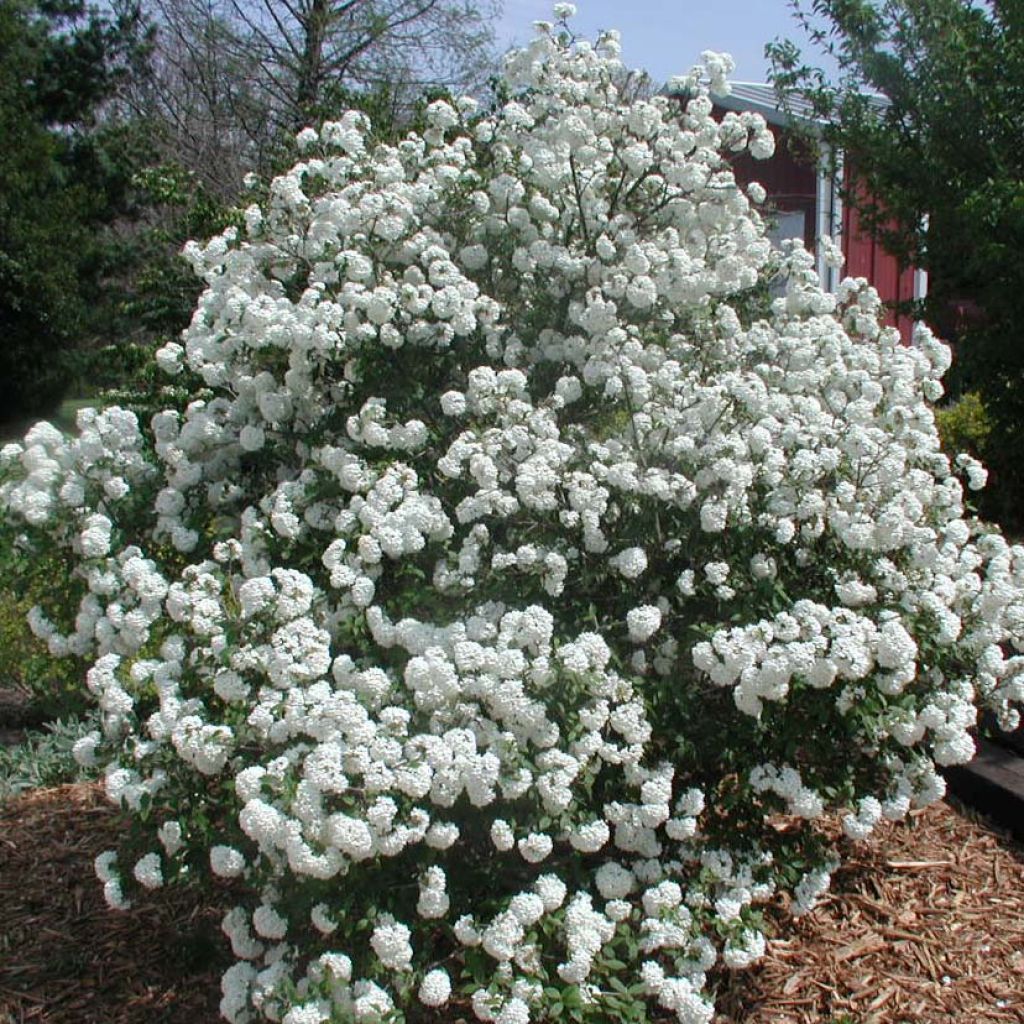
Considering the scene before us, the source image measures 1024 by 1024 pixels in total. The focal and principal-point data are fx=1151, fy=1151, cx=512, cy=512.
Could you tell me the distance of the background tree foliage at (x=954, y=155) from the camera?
19.5ft

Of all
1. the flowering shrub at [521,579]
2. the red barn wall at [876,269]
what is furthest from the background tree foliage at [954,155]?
the red barn wall at [876,269]

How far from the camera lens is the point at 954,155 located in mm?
6297

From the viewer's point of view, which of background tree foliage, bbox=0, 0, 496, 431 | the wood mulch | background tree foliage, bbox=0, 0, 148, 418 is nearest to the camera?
the wood mulch

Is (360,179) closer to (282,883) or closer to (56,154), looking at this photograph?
(282,883)

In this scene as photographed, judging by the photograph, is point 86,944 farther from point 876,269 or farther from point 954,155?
point 876,269

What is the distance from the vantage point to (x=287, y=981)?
241 cm

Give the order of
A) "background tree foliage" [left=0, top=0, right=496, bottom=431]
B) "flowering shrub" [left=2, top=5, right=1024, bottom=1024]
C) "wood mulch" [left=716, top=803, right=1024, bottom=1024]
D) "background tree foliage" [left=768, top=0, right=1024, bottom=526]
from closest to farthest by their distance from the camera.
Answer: "flowering shrub" [left=2, top=5, right=1024, bottom=1024] → "wood mulch" [left=716, top=803, right=1024, bottom=1024] → "background tree foliage" [left=768, top=0, right=1024, bottom=526] → "background tree foliage" [left=0, top=0, right=496, bottom=431]

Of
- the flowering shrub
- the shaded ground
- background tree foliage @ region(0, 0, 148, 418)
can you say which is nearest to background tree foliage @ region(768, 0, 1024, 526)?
the flowering shrub

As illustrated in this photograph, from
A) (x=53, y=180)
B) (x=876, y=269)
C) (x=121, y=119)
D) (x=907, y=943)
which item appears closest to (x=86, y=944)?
(x=907, y=943)

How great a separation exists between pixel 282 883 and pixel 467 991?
1.58 feet

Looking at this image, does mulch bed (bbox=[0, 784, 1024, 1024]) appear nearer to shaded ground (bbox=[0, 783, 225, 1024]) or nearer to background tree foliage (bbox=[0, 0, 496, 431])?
shaded ground (bbox=[0, 783, 225, 1024])

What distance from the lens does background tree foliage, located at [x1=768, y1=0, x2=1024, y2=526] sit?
234 inches

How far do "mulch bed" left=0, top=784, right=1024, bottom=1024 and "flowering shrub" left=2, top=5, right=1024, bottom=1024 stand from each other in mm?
261

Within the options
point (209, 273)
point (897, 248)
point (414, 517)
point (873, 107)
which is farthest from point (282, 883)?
point (873, 107)
